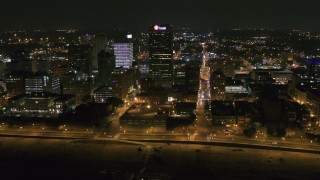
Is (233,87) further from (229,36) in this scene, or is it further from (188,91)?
(229,36)

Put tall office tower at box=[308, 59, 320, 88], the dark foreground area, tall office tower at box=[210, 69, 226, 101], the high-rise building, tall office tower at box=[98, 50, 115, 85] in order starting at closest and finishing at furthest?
the dark foreground area < tall office tower at box=[210, 69, 226, 101] < the high-rise building < tall office tower at box=[308, 59, 320, 88] < tall office tower at box=[98, 50, 115, 85]

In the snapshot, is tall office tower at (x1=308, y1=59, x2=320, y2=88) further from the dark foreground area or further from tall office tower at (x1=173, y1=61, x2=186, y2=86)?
the dark foreground area

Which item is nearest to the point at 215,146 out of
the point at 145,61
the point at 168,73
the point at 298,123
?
the point at 298,123

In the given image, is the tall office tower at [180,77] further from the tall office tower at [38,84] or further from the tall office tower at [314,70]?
the tall office tower at [314,70]

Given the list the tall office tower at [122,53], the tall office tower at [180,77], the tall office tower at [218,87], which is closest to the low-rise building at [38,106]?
the tall office tower at [218,87]

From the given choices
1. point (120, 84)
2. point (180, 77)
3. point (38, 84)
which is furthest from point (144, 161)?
point (180, 77)

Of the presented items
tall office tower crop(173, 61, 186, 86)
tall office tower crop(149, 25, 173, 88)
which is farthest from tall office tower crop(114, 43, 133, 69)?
tall office tower crop(149, 25, 173, 88)
